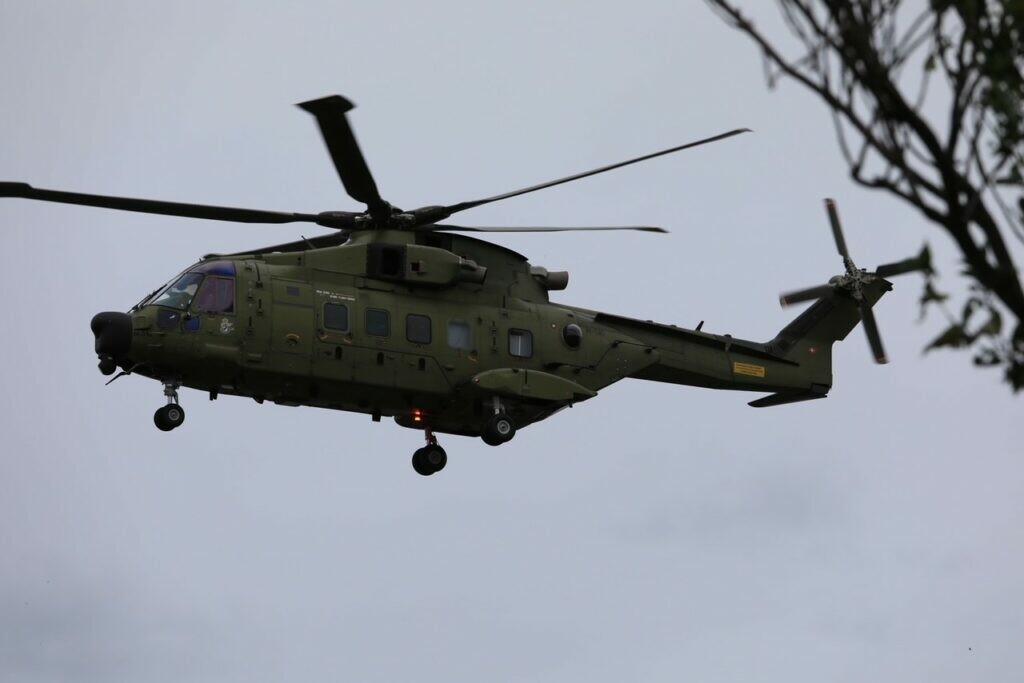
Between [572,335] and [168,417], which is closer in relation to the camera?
[168,417]

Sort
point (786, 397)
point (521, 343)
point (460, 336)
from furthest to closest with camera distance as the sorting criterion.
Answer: point (786, 397) → point (521, 343) → point (460, 336)

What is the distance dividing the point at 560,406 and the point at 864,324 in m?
7.55

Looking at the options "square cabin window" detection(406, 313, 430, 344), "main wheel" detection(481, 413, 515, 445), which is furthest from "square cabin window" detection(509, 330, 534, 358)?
"square cabin window" detection(406, 313, 430, 344)

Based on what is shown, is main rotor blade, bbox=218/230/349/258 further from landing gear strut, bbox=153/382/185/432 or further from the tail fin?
the tail fin

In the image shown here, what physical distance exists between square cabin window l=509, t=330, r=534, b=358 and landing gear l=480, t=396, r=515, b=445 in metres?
1.06

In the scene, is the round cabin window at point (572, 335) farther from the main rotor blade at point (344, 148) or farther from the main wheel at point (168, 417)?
the main wheel at point (168, 417)

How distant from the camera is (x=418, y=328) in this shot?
30.1 meters

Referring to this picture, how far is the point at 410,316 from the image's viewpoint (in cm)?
3009

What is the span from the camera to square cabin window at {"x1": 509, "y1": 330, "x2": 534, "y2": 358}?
3111 cm

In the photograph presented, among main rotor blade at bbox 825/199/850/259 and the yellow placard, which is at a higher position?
main rotor blade at bbox 825/199/850/259

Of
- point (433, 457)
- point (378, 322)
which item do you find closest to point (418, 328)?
point (378, 322)

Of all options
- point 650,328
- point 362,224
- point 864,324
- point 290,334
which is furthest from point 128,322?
point 864,324

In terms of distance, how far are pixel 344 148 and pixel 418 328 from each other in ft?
14.2

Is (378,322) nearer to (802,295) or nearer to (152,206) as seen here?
(152,206)
